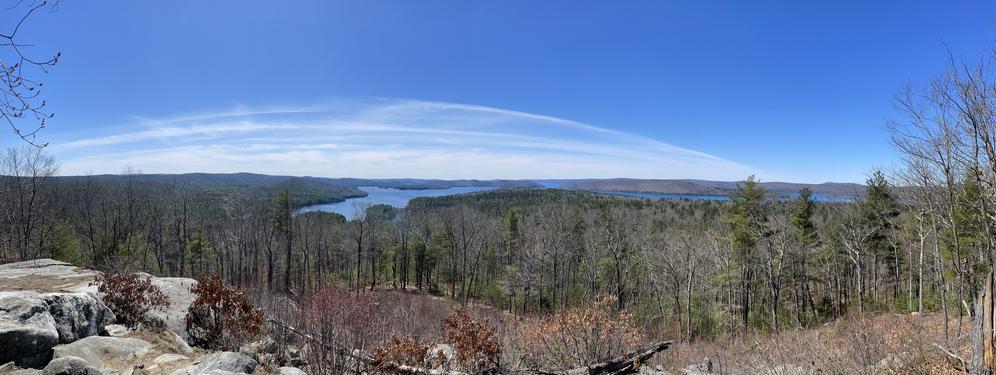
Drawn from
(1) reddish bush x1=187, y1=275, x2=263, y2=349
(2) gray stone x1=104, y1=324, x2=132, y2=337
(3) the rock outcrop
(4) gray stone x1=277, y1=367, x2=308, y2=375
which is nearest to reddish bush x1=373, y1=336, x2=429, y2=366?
(4) gray stone x1=277, y1=367, x2=308, y2=375

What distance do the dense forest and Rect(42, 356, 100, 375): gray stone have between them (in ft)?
29.0

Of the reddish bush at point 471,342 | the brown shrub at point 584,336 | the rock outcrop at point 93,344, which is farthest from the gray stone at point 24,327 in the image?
the brown shrub at point 584,336

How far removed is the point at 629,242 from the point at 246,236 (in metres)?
44.8

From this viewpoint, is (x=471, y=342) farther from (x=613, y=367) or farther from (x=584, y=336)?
(x=613, y=367)

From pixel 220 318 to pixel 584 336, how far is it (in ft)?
25.2

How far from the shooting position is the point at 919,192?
52.1 feet

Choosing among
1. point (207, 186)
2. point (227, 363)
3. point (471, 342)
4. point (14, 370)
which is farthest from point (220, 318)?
point (207, 186)

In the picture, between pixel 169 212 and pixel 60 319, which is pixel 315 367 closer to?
pixel 60 319

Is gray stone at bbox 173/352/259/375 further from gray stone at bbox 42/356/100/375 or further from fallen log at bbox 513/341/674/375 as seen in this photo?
fallen log at bbox 513/341/674/375

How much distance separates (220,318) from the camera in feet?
27.4

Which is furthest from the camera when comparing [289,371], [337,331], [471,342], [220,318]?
[220,318]

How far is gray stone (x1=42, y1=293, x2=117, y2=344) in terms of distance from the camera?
5832mm

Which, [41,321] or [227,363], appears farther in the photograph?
[227,363]

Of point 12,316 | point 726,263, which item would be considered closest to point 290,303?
point 12,316
